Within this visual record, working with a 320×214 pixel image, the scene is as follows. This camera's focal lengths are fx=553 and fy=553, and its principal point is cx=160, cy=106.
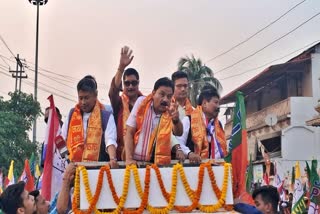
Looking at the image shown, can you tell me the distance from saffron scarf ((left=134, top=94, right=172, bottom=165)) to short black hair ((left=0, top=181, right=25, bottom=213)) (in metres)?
0.98

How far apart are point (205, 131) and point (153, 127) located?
1264mm

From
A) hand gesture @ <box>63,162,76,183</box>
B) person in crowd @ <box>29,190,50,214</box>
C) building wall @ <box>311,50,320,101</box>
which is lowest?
person in crowd @ <box>29,190,50,214</box>

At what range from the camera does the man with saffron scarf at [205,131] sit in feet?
18.0

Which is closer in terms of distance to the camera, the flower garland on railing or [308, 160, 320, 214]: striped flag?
the flower garland on railing

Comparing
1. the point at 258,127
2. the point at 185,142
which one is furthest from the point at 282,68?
the point at 185,142

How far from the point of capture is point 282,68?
81.7ft

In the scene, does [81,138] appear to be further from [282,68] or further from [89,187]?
[282,68]

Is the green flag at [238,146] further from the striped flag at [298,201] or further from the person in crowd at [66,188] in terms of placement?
the striped flag at [298,201]

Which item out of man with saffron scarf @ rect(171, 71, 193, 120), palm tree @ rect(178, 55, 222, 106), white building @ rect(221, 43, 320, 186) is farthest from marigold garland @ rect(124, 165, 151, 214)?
palm tree @ rect(178, 55, 222, 106)

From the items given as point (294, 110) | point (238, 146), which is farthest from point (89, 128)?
point (294, 110)

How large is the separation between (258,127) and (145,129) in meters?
24.7

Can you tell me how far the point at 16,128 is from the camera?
867 inches

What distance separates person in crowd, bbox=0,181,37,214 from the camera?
434cm

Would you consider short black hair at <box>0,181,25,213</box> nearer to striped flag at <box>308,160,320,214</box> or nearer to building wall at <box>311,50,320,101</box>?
striped flag at <box>308,160,320,214</box>
